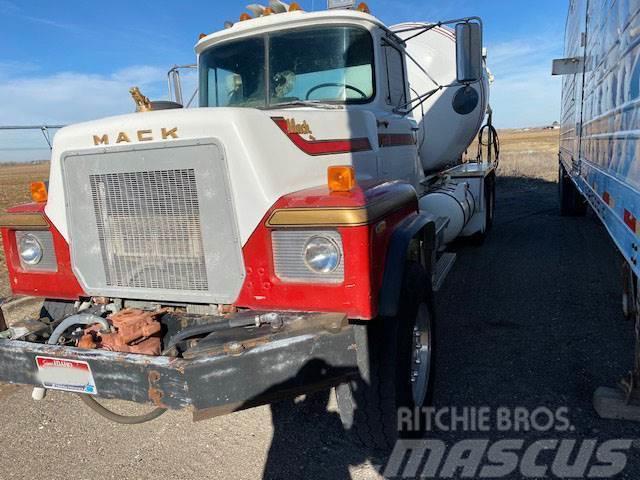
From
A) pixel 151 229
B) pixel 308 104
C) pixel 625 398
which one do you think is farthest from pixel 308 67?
pixel 625 398

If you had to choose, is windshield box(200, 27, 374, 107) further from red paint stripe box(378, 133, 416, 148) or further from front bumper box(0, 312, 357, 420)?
front bumper box(0, 312, 357, 420)

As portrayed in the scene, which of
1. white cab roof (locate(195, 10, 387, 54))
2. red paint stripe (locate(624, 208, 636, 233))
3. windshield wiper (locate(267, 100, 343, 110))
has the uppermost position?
white cab roof (locate(195, 10, 387, 54))

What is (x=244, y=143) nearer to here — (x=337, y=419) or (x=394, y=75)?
(x=337, y=419)

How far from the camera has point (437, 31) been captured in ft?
23.8

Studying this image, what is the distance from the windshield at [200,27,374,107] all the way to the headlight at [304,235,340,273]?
1.78m

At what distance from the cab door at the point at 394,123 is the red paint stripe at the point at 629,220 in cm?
170

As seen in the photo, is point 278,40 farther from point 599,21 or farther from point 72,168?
point 599,21

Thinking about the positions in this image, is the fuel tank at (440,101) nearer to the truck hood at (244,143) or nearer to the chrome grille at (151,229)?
the truck hood at (244,143)

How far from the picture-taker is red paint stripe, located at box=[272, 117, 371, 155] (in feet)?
9.54

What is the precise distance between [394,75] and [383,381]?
2922 millimetres

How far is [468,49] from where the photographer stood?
12.5 ft

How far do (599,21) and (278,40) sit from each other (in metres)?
3.01

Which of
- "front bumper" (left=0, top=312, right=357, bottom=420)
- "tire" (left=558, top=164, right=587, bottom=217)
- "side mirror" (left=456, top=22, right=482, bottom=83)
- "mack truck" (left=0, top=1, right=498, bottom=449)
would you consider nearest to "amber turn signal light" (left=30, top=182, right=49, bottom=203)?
"mack truck" (left=0, top=1, right=498, bottom=449)

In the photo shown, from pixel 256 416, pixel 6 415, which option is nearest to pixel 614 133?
pixel 256 416
